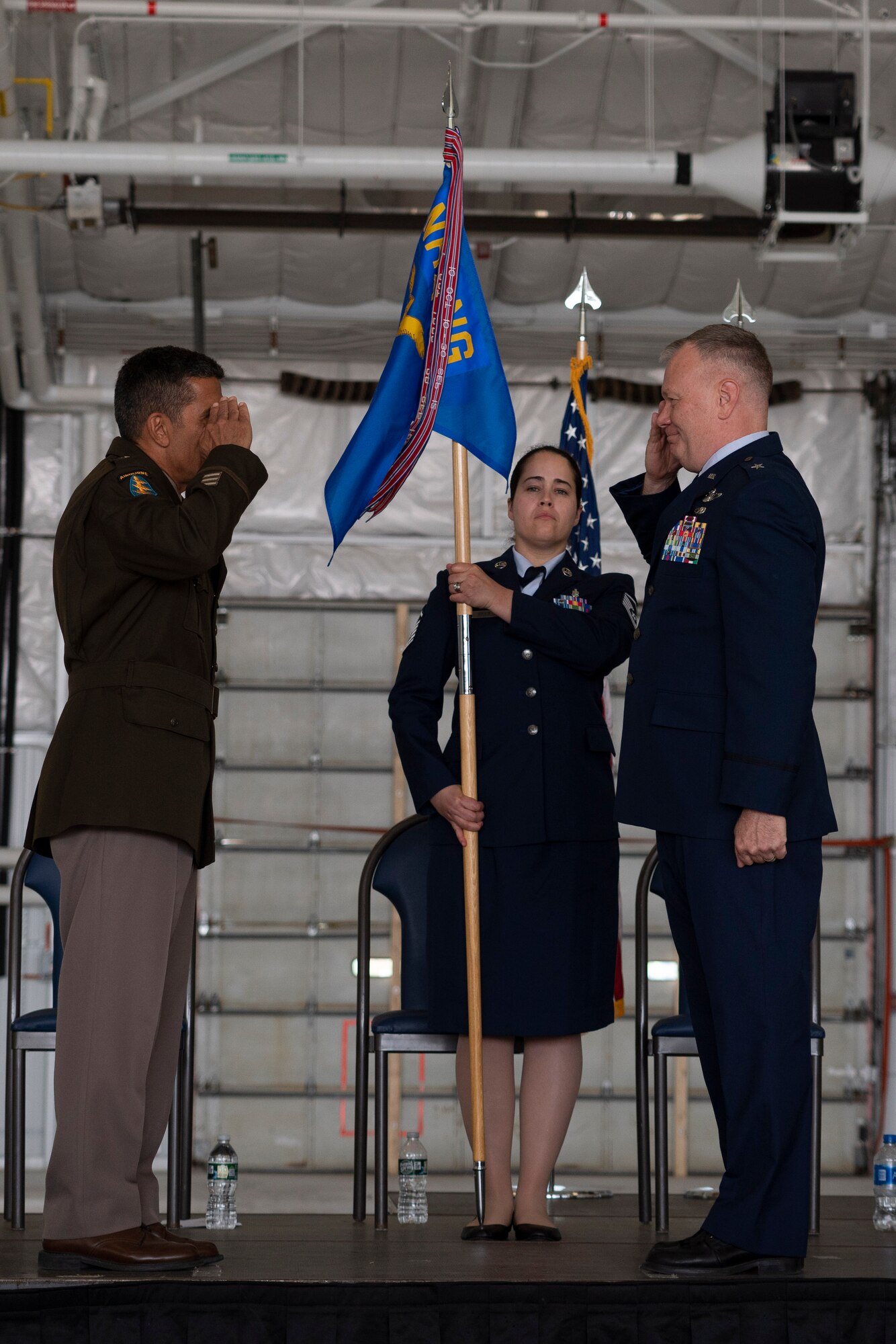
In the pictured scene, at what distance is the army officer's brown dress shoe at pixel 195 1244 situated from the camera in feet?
8.59

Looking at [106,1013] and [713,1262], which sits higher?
[106,1013]

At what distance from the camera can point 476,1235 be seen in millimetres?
3070

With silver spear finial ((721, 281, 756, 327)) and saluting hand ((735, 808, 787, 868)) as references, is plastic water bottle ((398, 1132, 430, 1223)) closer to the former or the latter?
saluting hand ((735, 808, 787, 868))

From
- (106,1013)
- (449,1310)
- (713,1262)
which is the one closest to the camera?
(449,1310)

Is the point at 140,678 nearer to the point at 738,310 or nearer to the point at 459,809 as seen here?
the point at 459,809

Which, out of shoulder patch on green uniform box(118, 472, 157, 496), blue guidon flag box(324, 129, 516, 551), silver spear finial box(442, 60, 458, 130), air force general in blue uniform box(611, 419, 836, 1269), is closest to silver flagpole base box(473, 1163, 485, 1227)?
air force general in blue uniform box(611, 419, 836, 1269)

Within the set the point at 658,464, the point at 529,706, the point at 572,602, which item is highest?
the point at 658,464

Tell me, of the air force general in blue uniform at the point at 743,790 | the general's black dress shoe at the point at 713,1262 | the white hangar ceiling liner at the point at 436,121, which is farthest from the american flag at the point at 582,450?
the general's black dress shoe at the point at 713,1262

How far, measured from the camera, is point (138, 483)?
9.08 feet

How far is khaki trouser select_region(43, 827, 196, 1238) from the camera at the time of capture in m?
2.57

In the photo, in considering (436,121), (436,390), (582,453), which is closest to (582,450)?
(582,453)

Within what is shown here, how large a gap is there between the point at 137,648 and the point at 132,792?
0.89ft

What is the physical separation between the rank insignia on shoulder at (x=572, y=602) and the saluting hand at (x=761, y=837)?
104 centimetres

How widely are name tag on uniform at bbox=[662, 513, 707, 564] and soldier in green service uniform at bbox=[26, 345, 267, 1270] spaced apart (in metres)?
0.80
